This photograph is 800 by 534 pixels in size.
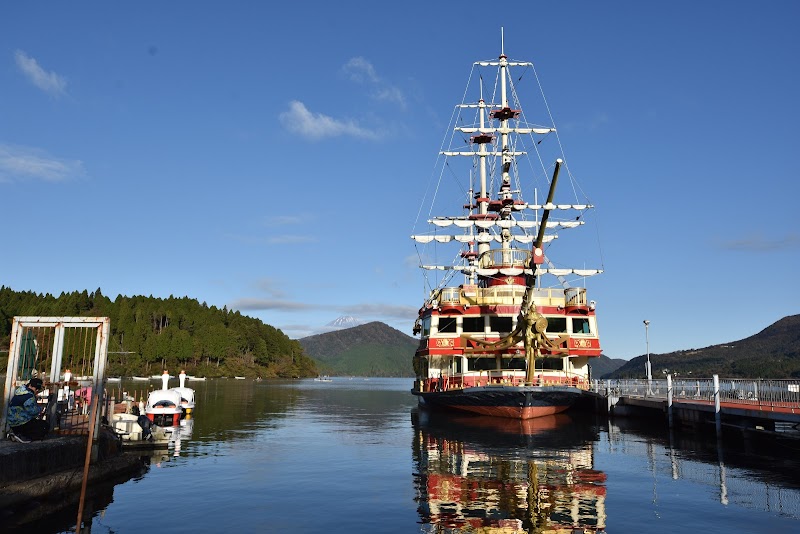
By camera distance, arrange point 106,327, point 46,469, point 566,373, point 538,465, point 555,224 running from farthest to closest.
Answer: point 555,224
point 566,373
point 538,465
point 106,327
point 46,469

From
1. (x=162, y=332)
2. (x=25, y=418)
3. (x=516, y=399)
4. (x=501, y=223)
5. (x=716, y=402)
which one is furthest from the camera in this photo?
(x=162, y=332)

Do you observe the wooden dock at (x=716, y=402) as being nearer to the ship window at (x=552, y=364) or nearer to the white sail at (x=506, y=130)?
the ship window at (x=552, y=364)

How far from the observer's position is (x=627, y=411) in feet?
137

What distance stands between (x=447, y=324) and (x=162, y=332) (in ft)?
439

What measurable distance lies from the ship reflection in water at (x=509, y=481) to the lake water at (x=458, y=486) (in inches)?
1.9

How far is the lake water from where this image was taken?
13.2 metres

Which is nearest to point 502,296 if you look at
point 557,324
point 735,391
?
point 557,324

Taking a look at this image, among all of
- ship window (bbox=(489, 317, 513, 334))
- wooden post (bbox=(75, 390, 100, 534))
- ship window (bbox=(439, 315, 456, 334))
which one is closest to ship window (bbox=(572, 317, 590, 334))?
ship window (bbox=(489, 317, 513, 334))

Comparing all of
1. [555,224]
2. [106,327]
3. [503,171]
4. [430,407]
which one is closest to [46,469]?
[106,327]

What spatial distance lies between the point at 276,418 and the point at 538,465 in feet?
87.6

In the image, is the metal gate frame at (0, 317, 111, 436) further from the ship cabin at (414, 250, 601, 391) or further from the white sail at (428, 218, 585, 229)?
the white sail at (428, 218, 585, 229)

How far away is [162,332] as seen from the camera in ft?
514

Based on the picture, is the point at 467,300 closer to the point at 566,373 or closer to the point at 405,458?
the point at 566,373

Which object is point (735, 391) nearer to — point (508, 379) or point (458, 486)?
point (508, 379)
